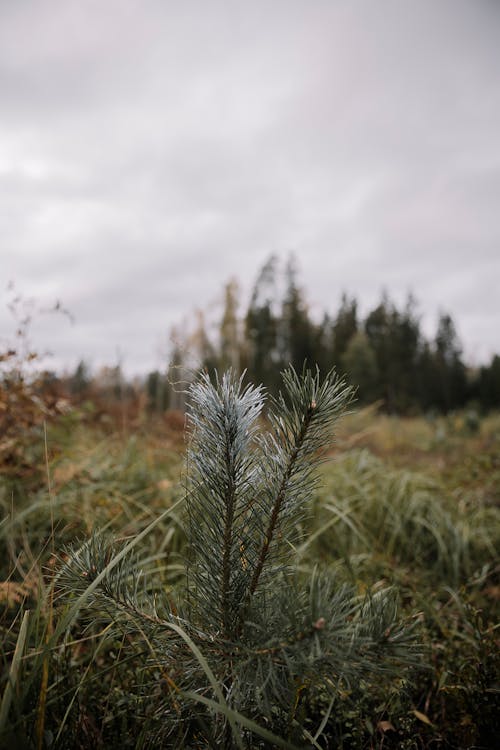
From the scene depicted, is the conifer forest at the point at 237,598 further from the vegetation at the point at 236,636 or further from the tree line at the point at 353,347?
the tree line at the point at 353,347

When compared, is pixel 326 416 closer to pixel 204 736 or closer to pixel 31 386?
pixel 204 736

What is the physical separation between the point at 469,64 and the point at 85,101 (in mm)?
4002

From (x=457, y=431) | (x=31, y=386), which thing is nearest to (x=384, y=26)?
(x=31, y=386)

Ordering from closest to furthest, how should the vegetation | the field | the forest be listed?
the vegetation → the field → the forest

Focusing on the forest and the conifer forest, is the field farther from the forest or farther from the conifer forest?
the forest

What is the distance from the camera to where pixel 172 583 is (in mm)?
2010

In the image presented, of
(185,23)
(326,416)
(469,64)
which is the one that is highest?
(185,23)

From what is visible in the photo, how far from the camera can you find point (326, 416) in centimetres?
72

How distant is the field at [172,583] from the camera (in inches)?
36.3

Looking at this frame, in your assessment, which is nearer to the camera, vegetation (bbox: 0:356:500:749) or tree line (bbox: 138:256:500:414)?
vegetation (bbox: 0:356:500:749)

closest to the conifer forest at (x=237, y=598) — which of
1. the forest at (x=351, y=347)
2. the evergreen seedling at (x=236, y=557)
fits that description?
the evergreen seedling at (x=236, y=557)

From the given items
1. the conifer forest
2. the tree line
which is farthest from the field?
the tree line

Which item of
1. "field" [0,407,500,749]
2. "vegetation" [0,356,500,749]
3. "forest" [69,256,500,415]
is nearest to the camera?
"vegetation" [0,356,500,749]

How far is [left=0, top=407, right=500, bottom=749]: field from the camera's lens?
92 centimetres
